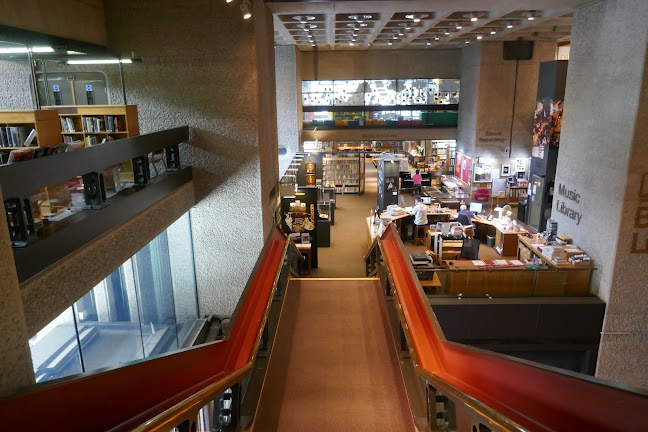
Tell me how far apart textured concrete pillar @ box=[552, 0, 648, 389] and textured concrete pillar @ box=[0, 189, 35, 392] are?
30.1 ft

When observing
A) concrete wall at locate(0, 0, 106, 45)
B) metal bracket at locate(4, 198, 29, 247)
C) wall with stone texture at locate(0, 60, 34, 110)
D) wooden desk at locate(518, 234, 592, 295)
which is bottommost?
wooden desk at locate(518, 234, 592, 295)

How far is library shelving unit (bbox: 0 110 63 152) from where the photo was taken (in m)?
6.16

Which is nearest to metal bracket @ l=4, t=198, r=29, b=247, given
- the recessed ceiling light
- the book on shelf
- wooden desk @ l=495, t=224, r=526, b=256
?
the book on shelf

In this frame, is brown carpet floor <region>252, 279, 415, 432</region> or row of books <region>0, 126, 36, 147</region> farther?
row of books <region>0, 126, 36, 147</region>

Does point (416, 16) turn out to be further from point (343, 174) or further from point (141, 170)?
point (343, 174)

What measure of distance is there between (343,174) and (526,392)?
21179 millimetres

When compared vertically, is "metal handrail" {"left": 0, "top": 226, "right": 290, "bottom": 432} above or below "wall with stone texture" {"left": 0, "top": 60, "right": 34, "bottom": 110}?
below

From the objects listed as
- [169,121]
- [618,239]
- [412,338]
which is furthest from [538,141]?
[412,338]

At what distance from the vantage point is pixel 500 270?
918cm

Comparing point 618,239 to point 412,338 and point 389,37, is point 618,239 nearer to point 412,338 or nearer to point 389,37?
point 412,338

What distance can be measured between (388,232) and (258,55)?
442 cm

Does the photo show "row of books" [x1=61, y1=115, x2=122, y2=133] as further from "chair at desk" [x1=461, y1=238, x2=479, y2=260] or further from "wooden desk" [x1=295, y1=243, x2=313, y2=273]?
"chair at desk" [x1=461, y1=238, x2=479, y2=260]

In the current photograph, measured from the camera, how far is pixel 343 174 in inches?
923

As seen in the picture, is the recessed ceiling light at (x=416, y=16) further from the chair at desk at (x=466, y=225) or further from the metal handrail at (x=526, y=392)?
the metal handrail at (x=526, y=392)
